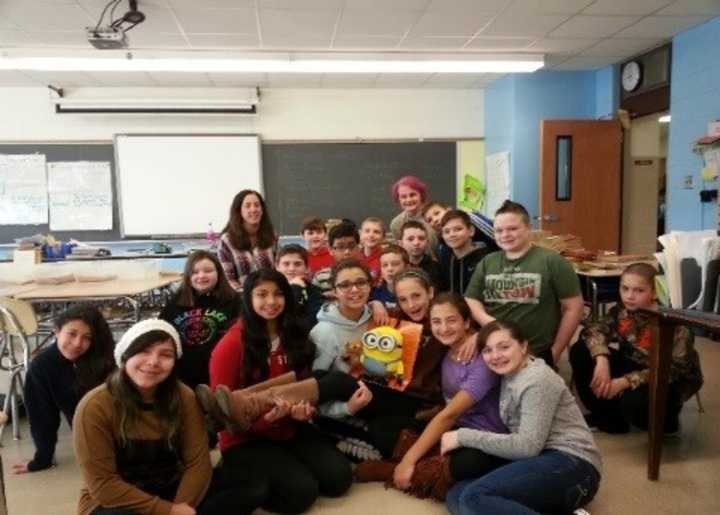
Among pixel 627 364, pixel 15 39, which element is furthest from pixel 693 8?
pixel 15 39

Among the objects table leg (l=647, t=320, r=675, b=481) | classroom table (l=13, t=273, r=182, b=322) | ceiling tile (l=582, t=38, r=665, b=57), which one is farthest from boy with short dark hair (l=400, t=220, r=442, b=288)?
ceiling tile (l=582, t=38, r=665, b=57)

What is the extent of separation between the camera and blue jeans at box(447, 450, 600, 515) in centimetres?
160

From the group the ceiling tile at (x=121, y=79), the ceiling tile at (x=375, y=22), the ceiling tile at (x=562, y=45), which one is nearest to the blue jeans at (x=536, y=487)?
the ceiling tile at (x=375, y=22)

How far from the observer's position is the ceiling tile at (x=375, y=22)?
12.6 ft

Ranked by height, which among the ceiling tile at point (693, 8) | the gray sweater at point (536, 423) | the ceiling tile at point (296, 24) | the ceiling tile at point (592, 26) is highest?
the ceiling tile at point (693, 8)

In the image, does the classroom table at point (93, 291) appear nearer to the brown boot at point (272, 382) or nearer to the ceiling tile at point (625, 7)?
the brown boot at point (272, 382)

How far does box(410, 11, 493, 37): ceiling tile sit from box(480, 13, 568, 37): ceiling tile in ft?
0.35

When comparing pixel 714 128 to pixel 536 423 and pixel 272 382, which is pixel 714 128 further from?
pixel 272 382

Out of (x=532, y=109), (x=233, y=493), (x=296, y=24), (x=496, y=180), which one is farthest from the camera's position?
(x=496, y=180)

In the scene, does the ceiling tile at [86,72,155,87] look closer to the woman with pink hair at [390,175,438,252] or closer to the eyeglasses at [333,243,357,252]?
the woman with pink hair at [390,175,438,252]

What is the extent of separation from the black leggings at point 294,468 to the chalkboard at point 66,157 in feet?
14.8

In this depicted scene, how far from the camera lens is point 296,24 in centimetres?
400

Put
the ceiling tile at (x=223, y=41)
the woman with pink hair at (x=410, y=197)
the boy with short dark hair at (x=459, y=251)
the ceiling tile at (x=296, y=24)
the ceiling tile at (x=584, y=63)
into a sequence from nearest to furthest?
the boy with short dark hair at (x=459, y=251), the woman with pink hair at (x=410, y=197), the ceiling tile at (x=296, y=24), the ceiling tile at (x=223, y=41), the ceiling tile at (x=584, y=63)

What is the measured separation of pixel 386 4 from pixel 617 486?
3.26 meters
